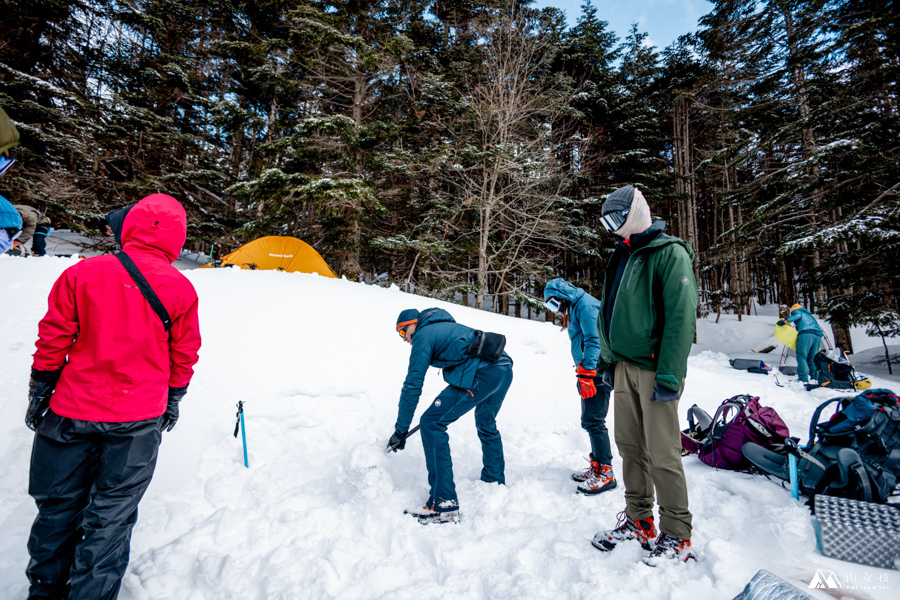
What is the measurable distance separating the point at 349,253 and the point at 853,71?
573 inches

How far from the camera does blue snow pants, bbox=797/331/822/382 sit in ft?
25.0

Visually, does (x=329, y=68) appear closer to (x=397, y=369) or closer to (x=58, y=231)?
(x=397, y=369)

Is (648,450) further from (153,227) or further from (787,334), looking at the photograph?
(787,334)

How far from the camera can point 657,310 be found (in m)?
2.19

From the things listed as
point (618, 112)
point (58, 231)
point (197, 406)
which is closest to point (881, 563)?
point (197, 406)

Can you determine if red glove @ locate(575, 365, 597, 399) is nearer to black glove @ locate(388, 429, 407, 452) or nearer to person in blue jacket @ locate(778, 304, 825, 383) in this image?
black glove @ locate(388, 429, 407, 452)

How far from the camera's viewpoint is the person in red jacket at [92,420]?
1700 mm

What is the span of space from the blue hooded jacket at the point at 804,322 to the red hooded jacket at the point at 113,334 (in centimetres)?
1054

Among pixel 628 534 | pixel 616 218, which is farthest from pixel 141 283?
pixel 628 534

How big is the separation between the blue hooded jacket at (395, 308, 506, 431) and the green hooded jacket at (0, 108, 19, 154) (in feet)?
9.21

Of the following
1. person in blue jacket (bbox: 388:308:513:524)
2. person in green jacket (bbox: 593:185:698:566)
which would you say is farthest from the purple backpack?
person in blue jacket (bbox: 388:308:513:524)

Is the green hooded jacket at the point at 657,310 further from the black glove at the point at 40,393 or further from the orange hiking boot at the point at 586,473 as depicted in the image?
the black glove at the point at 40,393

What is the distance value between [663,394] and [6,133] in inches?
165

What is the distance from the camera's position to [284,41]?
12234 millimetres
